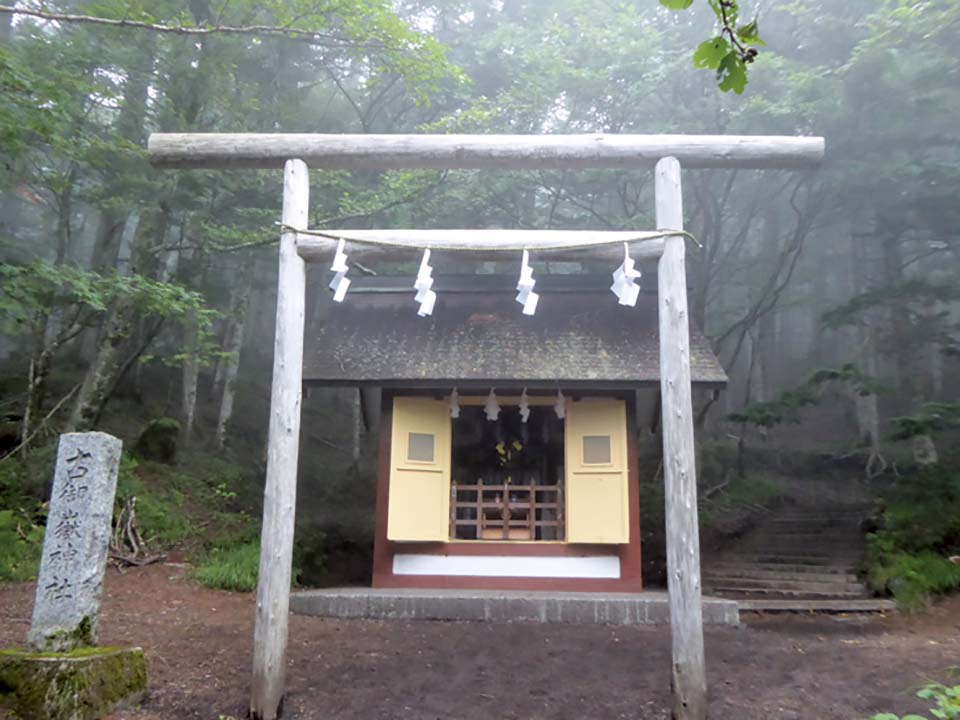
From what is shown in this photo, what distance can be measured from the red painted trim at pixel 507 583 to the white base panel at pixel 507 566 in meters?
0.06

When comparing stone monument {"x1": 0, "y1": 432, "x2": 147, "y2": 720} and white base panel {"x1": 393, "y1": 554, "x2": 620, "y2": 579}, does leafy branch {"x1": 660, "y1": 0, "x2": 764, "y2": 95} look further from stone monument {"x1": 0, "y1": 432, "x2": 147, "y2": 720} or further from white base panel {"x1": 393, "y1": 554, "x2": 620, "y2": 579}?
white base panel {"x1": 393, "y1": 554, "x2": 620, "y2": 579}

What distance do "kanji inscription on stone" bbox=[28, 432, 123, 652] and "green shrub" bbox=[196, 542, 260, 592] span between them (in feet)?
14.4

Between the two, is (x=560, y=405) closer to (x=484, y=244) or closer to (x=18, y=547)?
(x=484, y=244)

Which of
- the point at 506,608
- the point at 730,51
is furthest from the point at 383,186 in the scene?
the point at 730,51

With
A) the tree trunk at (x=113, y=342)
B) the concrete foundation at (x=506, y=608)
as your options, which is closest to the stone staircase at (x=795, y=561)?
the concrete foundation at (x=506, y=608)

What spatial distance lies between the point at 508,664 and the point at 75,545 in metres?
3.84

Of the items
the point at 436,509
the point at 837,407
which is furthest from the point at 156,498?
the point at 837,407

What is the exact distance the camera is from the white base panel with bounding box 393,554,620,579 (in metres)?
9.66

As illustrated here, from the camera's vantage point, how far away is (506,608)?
27.8ft

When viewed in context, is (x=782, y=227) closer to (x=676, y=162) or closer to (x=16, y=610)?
(x=676, y=162)

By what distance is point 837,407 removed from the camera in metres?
24.0

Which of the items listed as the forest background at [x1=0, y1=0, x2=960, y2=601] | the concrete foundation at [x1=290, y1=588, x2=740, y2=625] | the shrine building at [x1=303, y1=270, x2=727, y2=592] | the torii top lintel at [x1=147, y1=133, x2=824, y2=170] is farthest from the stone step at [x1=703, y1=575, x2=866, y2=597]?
the torii top lintel at [x1=147, y1=133, x2=824, y2=170]

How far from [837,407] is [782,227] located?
23.2ft

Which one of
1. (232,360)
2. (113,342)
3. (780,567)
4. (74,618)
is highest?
(232,360)
